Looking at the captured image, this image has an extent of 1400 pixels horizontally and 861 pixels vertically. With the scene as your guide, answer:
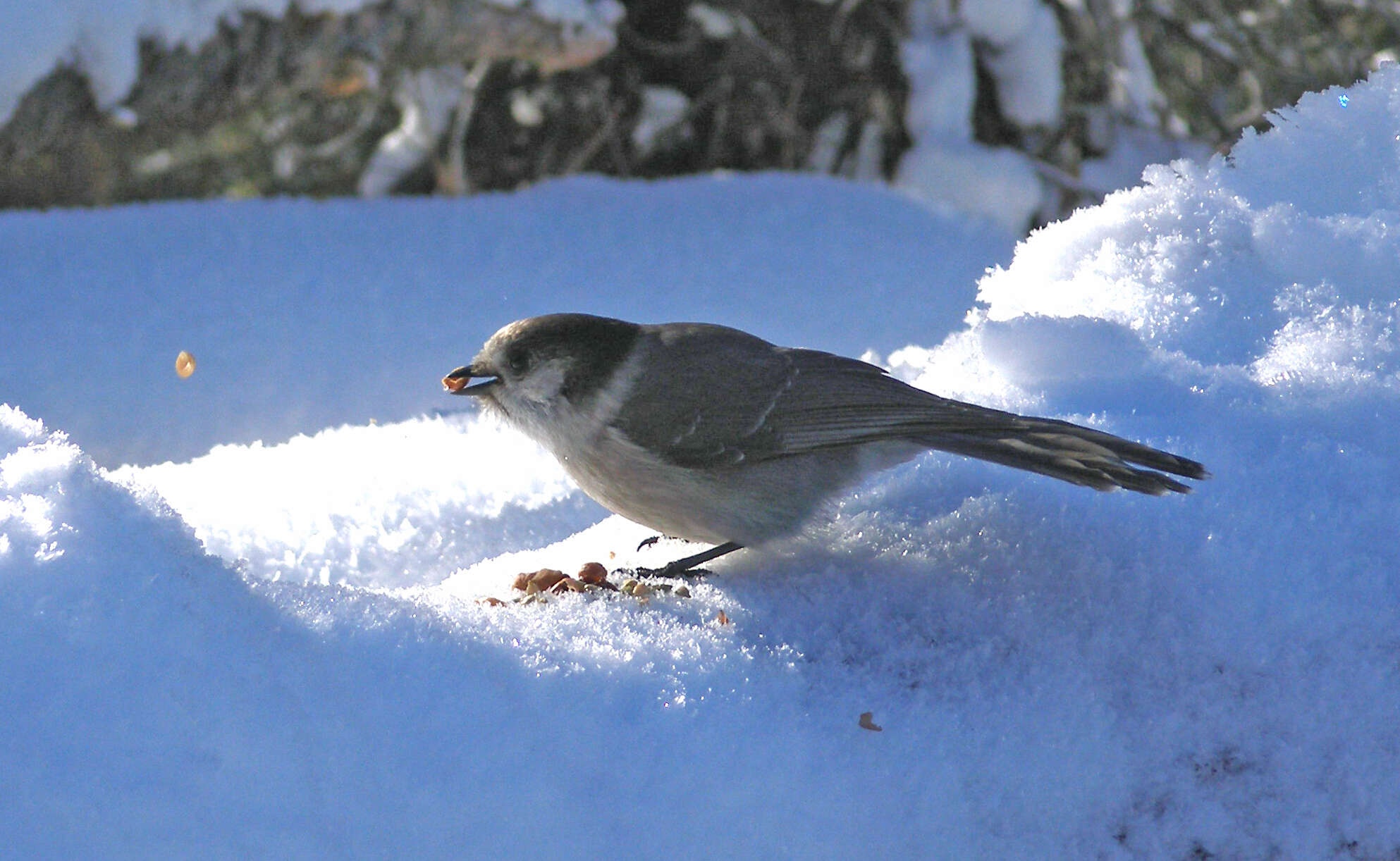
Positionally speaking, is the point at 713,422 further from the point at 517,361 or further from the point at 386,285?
the point at 386,285

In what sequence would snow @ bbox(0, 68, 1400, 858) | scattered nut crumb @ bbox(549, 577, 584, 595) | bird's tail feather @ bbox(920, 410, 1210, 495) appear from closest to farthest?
snow @ bbox(0, 68, 1400, 858) < bird's tail feather @ bbox(920, 410, 1210, 495) < scattered nut crumb @ bbox(549, 577, 584, 595)

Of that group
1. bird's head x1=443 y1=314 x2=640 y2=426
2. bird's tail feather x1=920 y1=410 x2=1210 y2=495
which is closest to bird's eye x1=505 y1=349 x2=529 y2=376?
bird's head x1=443 y1=314 x2=640 y2=426

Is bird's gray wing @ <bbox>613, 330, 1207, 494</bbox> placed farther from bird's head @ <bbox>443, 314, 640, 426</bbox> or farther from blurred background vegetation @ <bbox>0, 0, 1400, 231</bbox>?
blurred background vegetation @ <bbox>0, 0, 1400, 231</bbox>

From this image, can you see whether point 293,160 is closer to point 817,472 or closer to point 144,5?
point 144,5

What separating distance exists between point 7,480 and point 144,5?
3306mm

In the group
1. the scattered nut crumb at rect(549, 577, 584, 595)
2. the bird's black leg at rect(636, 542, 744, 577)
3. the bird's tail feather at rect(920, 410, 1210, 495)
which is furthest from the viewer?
the bird's black leg at rect(636, 542, 744, 577)

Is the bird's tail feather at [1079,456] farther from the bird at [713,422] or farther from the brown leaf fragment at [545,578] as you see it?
the brown leaf fragment at [545,578]

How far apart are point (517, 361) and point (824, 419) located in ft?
1.95

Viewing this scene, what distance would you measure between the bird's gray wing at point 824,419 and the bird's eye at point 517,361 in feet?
0.92

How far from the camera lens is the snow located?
1.35 meters

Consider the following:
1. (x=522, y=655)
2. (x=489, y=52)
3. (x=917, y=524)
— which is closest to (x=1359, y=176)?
(x=917, y=524)

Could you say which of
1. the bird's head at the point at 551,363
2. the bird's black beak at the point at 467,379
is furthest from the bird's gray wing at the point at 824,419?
the bird's black beak at the point at 467,379

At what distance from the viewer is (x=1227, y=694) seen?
5.59 feet

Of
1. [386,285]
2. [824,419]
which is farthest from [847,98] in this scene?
[824,419]
